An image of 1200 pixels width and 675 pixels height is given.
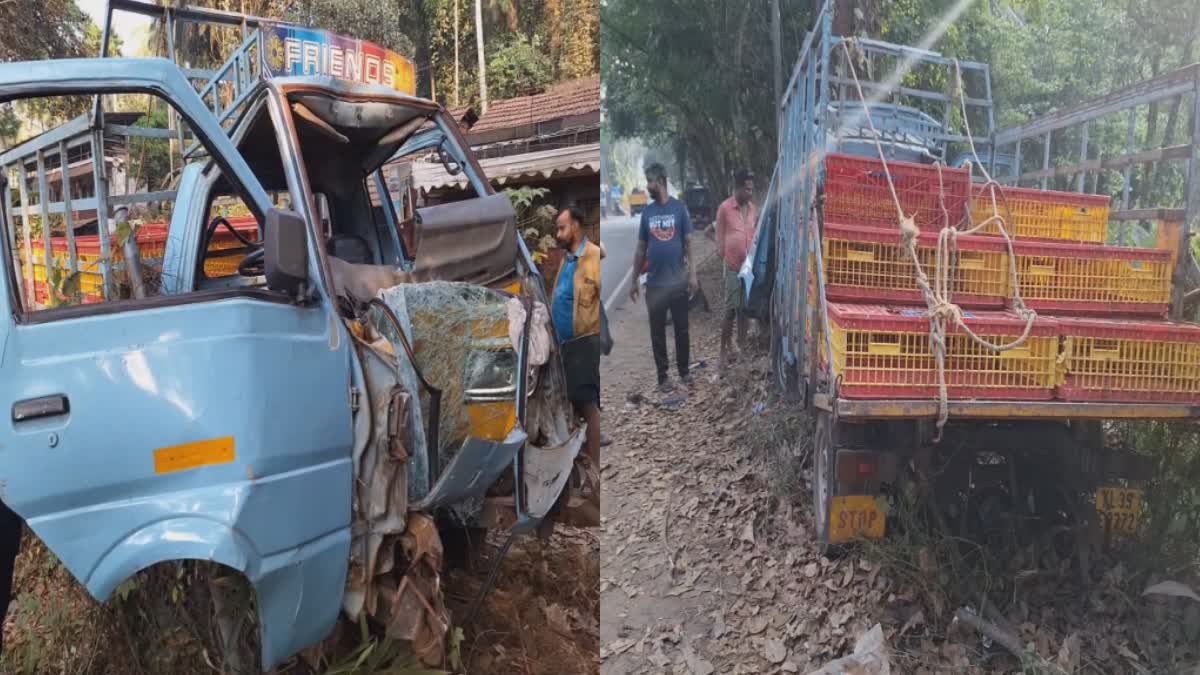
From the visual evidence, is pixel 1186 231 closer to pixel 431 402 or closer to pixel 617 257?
pixel 617 257

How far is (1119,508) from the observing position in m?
2.32

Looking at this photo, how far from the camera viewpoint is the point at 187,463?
171cm

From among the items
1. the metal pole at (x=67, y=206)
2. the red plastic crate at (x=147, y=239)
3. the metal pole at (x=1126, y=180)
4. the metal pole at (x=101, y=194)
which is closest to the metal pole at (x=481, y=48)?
the red plastic crate at (x=147, y=239)

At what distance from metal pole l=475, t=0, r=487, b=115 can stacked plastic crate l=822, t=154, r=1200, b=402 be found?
237 centimetres

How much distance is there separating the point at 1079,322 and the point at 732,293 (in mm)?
893

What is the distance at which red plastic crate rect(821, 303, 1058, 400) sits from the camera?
2004mm

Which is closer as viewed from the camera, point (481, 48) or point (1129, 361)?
point (1129, 361)

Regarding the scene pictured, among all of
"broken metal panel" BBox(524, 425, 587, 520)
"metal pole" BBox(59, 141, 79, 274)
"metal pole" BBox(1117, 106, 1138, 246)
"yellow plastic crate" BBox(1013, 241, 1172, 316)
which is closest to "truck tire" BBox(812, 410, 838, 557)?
"yellow plastic crate" BBox(1013, 241, 1172, 316)

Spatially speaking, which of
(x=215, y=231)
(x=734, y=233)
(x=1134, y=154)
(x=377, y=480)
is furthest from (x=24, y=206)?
(x=1134, y=154)

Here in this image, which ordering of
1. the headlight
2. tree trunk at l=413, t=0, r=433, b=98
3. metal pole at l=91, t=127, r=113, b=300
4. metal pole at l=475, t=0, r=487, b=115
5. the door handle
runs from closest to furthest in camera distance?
the door handle, the headlight, metal pole at l=91, t=127, r=113, b=300, metal pole at l=475, t=0, r=487, b=115, tree trunk at l=413, t=0, r=433, b=98

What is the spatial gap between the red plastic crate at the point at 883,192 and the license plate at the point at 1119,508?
92 cm

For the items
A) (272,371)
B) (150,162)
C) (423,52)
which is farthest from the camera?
(423,52)

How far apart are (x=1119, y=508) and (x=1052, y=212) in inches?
35.2

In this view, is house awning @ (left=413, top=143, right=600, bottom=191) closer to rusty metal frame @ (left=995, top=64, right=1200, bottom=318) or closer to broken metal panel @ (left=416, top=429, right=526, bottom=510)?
broken metal panel @ (left=416, top=429, right=526, bottom=510)
